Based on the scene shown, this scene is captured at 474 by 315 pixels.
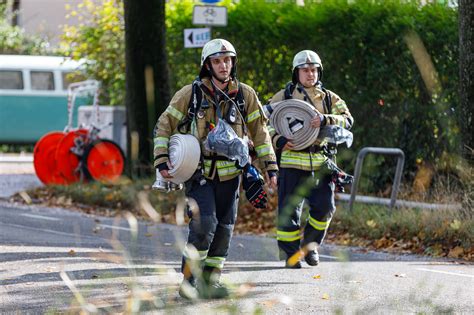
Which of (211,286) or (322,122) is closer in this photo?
(211,286)

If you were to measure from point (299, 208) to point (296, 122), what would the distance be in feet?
2.58

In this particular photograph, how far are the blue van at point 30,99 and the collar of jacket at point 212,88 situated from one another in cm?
2156

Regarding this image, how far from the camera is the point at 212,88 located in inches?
342

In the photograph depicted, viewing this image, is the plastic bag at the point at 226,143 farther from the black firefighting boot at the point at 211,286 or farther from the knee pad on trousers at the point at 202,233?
the black firefighting boot at the point at 211,286

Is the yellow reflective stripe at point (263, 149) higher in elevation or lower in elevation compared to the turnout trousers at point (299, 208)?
higher

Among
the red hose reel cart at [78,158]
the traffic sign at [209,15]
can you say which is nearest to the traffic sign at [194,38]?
the traffic sign at [209,15]

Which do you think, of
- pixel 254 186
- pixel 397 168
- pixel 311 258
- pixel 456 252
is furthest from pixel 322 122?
pixel 397 168

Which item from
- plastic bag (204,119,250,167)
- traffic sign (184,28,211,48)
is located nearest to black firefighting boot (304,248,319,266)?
plastic bag (204,119,250,167)

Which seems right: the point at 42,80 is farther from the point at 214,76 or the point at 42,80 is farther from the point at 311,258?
the point at 214,76

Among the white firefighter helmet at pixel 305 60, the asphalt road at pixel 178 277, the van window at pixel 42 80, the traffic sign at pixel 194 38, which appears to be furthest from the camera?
the van window at pixel 42 80

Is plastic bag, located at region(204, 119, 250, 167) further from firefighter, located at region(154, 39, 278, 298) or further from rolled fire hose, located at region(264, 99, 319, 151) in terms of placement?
rolled fire hose, located at region(264, 99, 319, 151)

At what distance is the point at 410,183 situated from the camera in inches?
620

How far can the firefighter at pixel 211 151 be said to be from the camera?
8.49 meters

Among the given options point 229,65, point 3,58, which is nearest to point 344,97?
point 229,65
